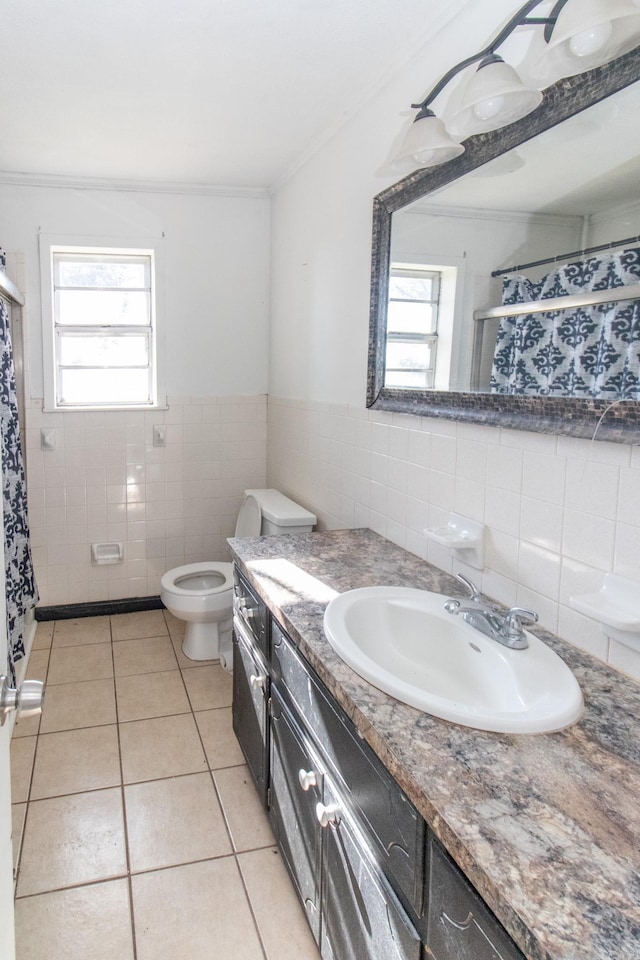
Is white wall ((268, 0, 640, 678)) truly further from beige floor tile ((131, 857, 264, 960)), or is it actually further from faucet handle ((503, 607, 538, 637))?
beige floor tile ((131, 857, 264, 960))

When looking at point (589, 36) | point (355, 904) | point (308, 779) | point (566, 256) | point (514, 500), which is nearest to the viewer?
point (589, 36)

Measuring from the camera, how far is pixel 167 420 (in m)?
Answer: 3.60

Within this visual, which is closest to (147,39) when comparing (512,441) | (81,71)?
(81,71)

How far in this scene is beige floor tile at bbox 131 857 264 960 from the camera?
1588 millimetres

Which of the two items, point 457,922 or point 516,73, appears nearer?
point 457,922

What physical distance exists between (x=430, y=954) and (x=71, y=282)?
11.4 ft

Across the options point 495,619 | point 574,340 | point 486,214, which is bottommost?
point 495,619

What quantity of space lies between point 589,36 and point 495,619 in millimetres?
1124

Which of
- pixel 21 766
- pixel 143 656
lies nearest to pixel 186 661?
pixel 143 656

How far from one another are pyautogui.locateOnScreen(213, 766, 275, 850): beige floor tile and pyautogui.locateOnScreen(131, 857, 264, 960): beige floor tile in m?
0.10

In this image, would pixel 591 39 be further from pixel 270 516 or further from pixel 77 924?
pixel 77 924

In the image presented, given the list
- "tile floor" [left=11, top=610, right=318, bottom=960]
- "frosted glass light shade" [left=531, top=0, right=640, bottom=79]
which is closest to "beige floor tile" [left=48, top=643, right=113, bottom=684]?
"tile floor" [left=11, top=610, right=318, bottom=960]

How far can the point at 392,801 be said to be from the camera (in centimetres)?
103

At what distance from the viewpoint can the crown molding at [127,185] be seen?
3190 millimetres
